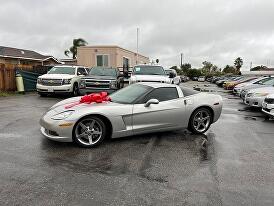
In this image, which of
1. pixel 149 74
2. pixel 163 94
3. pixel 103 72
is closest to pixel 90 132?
pixel 163 94

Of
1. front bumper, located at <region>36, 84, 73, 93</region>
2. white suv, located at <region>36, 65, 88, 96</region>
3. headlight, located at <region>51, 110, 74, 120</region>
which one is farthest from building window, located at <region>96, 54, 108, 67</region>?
headlight, located at <region>51, 110, 74, 120</region>

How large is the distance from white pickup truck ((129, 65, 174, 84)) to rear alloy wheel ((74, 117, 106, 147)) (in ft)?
24.3

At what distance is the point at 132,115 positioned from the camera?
5.80 m

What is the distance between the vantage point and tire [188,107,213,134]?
265 inches

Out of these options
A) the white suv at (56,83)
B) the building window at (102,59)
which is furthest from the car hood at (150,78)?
the building window at (102,59)

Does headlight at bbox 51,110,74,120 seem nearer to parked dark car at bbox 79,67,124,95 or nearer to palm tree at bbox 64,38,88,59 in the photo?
parked dark car at bbox 79,67,124,95

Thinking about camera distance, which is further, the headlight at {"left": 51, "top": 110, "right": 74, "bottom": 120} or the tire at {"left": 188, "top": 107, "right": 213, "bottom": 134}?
the tire at {"left": 188, "top": 107, "right": 213, "bottom": 134}

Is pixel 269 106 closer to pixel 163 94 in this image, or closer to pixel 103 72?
pixel 163 94

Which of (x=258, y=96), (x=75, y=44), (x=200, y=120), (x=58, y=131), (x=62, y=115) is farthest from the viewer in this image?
(x=75, y=44)

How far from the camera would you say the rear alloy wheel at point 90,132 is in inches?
214

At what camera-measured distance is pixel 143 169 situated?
4449 mm

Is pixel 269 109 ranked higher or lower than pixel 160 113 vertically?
lower

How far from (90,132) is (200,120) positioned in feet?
9.56

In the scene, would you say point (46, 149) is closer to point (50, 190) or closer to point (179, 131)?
point (50, 190)
